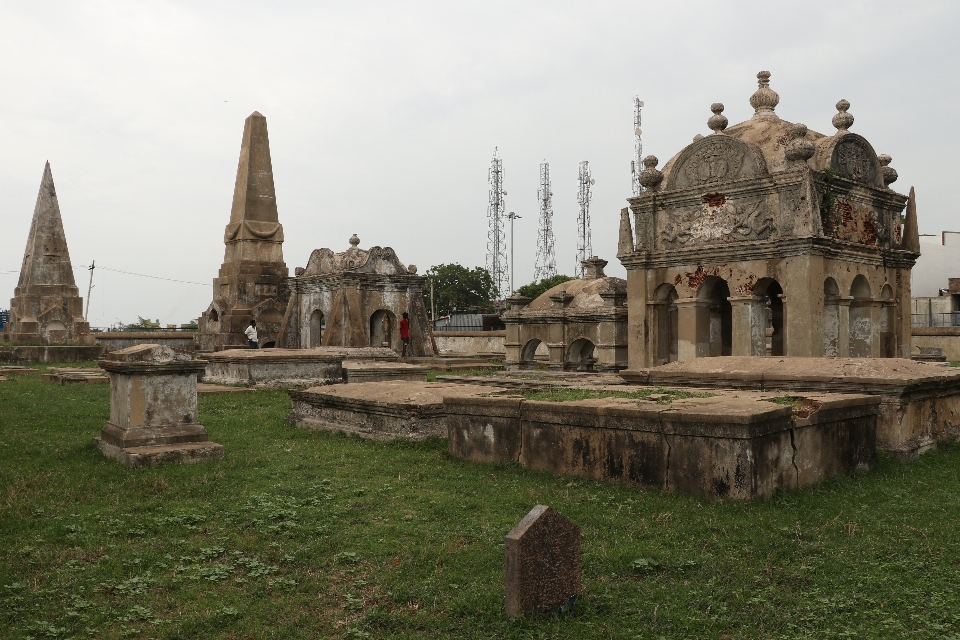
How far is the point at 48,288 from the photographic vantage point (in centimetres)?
2870

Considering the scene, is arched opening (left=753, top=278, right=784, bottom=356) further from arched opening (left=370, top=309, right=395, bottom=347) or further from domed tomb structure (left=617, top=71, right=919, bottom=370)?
arched opening (left=370, top=309, right=395, bottom=347)

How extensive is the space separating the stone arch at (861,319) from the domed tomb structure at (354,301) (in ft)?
44.3

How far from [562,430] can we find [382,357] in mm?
12885

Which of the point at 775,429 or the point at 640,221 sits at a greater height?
the point at 640,221

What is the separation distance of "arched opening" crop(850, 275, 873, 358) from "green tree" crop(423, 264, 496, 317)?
4233 centimetres

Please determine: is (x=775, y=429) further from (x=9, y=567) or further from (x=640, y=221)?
(x=640, y=221)

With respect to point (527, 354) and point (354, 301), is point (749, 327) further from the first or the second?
point (354, 301)

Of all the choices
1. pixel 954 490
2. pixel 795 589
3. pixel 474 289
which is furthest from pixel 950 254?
pixel 795 589

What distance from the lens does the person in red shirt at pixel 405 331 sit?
24.7 meters

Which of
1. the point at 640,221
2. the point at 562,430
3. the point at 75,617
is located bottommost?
the point at 75,617

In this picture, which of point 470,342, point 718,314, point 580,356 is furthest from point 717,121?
point 470,342

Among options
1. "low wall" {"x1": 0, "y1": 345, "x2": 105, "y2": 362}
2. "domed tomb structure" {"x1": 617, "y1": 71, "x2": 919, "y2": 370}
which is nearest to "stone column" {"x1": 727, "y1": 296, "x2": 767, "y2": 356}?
"domed tomb structure" {"x1": 617, "y1": 71, "x2": 919, "y2": 370}

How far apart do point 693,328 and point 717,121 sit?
3.97 m

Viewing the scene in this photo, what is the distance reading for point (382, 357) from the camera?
19.5m
